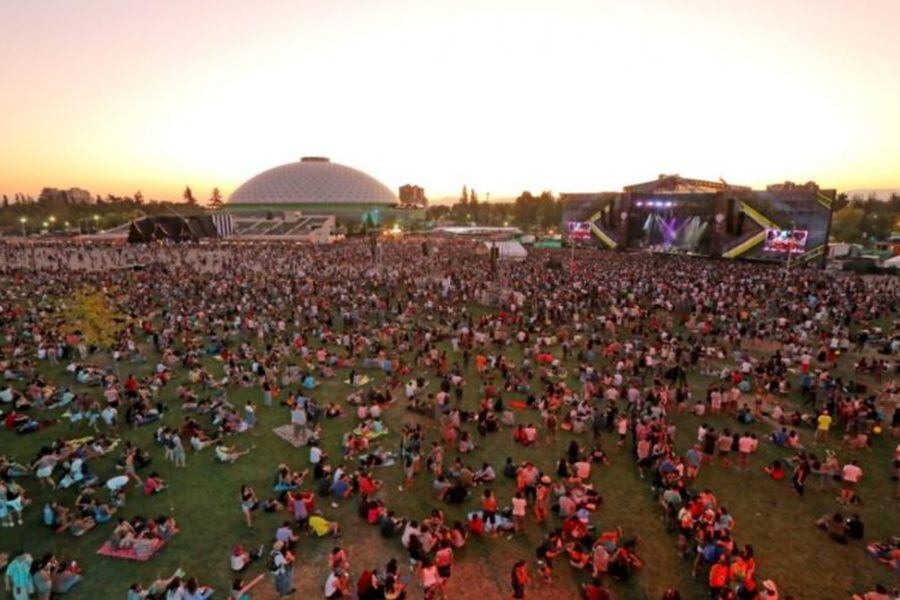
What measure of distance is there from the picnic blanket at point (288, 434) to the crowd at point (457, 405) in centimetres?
7

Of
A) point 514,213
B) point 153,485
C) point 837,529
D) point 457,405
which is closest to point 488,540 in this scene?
point 457,405

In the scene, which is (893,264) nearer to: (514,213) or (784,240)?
(784,240)

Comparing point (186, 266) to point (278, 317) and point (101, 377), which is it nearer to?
point (278, 317)

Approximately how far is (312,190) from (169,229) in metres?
64.4

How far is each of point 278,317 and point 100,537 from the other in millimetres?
16650

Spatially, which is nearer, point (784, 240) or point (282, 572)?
point (282, 572)

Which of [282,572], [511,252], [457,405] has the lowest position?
[457,405]

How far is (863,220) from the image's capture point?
7762 centimetres

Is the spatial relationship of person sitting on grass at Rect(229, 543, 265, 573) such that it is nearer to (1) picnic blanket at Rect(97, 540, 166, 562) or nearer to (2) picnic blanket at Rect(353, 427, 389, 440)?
(1) picnic blanket at Rect(97, 540, 166, 562)

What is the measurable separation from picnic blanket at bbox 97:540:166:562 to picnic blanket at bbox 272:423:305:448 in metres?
4.10

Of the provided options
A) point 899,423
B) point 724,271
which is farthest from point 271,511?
point 724,271

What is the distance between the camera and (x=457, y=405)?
15.2 m

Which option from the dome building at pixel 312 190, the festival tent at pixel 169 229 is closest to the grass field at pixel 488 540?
the festival tent at pixel 169 229

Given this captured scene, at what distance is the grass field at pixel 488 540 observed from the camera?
27.5 feet
